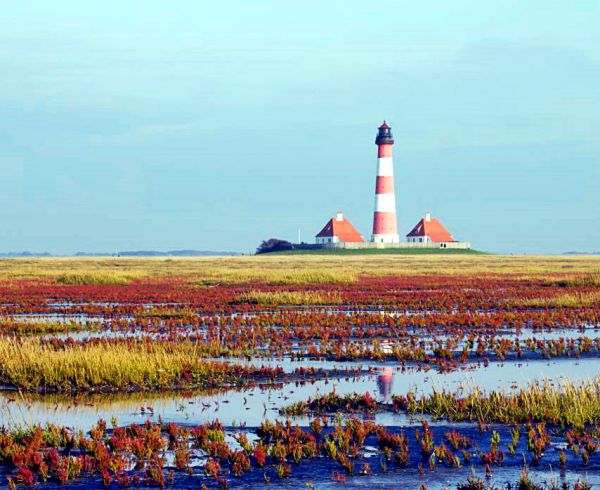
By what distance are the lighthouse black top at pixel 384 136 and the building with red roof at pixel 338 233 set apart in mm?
22282

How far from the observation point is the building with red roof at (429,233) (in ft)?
478

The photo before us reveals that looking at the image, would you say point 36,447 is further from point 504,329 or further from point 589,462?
point 504,329

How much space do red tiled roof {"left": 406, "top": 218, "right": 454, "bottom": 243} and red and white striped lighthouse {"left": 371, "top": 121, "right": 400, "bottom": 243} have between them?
22959 millimetres

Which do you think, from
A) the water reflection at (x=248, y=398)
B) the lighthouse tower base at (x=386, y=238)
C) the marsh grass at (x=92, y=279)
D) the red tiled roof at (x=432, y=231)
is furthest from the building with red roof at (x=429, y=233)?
the water reflection at (x=248, y=398)

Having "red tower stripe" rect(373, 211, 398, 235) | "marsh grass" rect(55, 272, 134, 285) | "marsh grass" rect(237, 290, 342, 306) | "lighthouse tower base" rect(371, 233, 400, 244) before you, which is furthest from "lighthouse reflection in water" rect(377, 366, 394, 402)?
"lighthouse tower base" rect(371, 233, 400, 244)

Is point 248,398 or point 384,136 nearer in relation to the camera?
point 248,398

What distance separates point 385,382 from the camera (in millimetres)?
19812

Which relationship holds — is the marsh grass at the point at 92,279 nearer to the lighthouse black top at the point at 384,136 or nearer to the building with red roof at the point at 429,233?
the lighthouse black top at the point at 384,136

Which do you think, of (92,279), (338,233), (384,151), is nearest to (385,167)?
(384,151)

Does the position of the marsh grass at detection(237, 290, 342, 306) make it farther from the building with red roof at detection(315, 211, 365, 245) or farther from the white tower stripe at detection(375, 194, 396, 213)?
the building with red roof at detection(315, 211, 365, 245)

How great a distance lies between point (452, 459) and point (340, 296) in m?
32.4

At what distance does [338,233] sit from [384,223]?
19.7 metres

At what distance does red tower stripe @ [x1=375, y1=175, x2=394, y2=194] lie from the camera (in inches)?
4577

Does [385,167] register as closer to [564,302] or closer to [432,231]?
[432,231]
